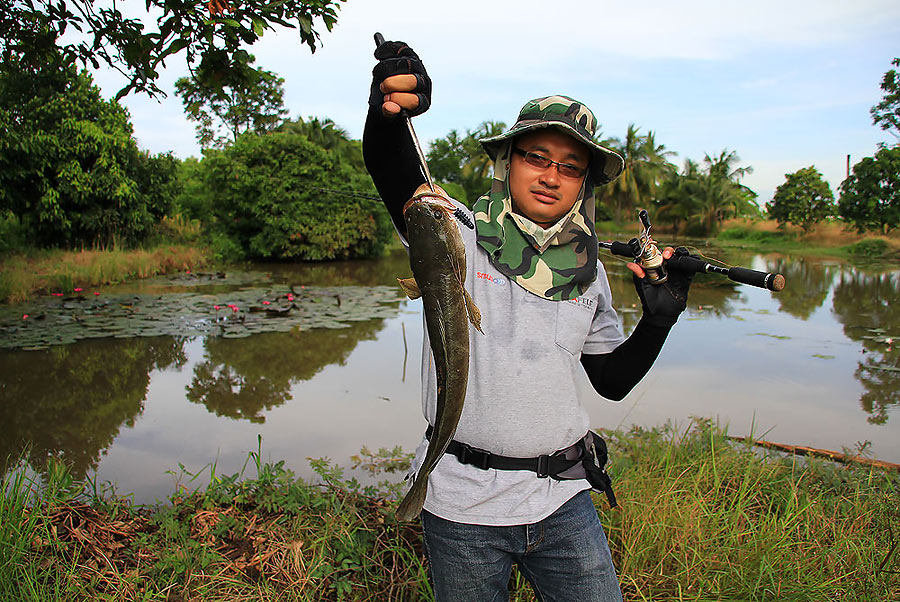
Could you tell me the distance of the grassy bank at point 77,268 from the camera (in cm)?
1056

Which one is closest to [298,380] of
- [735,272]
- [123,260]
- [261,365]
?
[261,365]

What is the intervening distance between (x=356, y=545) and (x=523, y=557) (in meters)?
1.27

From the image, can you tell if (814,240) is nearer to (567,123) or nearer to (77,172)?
(77,172)

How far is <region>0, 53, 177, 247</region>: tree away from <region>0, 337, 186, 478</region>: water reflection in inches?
295

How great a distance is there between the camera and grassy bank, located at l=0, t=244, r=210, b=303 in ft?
34.7

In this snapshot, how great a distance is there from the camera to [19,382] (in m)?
6.14

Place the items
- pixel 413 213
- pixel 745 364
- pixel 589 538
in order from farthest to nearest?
→ pixel 745 364 < pixel 589 538 < pixel 413 213

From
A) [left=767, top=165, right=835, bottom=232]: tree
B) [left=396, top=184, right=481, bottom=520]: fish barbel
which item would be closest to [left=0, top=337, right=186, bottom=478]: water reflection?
→ [left=396, top=184, right=481, bottom=520]: fish barbel

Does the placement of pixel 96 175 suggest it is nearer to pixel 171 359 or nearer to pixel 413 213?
pixel 171 359

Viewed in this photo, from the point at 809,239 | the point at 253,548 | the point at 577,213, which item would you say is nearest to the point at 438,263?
the point at 577,213

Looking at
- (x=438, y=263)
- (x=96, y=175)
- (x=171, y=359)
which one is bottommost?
(x=171, y=359)

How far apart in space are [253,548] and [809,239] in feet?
104

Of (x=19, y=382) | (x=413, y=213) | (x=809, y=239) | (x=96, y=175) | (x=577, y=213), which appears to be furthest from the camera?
(x=809, y=239)

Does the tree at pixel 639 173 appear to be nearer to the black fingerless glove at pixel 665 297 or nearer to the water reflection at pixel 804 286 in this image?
the water reflection at pixel 804 286
